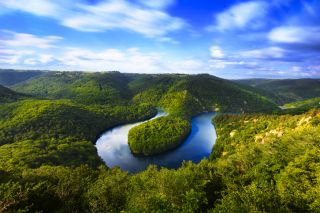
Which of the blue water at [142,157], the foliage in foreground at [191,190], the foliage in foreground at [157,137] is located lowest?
the blue water at [142,157]

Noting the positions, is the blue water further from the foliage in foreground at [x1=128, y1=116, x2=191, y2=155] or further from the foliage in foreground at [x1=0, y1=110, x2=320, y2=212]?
the foliage in foreground at [x1=0, y1=110, x2=320, y2=212]

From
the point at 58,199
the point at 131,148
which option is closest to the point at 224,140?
the point at 131,148

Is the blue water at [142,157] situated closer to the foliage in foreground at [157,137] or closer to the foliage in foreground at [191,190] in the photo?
the foliage in foreground at [157,137]

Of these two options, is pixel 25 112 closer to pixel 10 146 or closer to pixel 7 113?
pixel 7 113

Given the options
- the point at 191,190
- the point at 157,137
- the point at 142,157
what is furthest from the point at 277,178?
the point at 157,137

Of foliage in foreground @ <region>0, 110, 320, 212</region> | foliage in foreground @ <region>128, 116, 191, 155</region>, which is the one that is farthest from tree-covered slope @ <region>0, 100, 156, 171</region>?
foliage in foreground @ <region>0, 110, 320, 212</region>

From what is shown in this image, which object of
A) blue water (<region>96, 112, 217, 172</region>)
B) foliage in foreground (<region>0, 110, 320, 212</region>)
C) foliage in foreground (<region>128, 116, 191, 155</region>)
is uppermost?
foliage in foreground (<region>0, 110, 320, 212</region>)

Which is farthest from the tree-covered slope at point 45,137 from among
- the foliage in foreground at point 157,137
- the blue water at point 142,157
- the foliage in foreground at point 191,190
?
the foliage in foreground at point 191,190

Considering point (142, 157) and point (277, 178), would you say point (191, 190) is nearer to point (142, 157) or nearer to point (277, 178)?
point (277, 178)
